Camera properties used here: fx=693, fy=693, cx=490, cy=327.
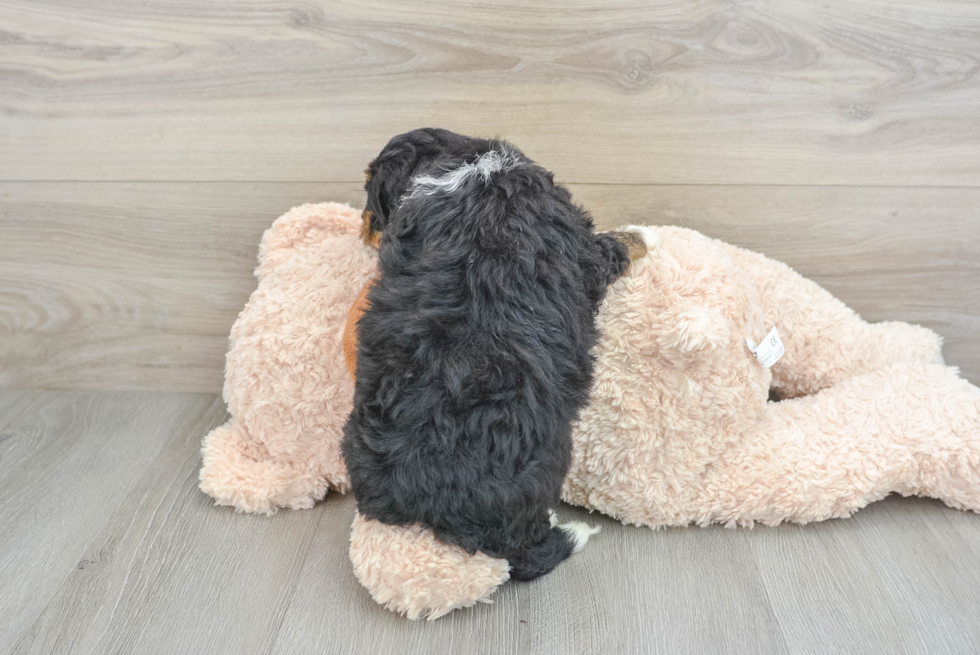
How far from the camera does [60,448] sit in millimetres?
1046

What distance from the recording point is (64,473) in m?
0.99

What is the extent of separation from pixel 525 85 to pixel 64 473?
853 millimetres

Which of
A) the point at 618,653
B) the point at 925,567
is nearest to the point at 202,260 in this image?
the point at 618,653

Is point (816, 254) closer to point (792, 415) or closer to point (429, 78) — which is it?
point (792, 415)

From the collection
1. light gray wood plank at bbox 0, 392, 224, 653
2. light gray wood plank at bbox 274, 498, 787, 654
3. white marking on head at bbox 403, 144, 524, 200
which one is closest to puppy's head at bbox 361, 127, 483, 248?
white marking on head at bbox 403, 144, 524, 200

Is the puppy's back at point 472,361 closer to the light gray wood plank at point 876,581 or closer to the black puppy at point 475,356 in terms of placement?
the black puppy at point 475,356

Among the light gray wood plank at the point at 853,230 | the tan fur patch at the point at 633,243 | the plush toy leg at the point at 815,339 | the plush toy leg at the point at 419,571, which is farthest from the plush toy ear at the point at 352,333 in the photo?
the plush toy leg at the point at 815,339

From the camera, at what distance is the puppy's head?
749 mm

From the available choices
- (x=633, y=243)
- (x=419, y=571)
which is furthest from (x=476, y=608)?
(x=633, y=243)

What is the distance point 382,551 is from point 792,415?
530 mm

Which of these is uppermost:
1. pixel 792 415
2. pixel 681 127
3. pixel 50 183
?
pixel 681 127

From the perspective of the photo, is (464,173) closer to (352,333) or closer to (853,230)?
(352,333)

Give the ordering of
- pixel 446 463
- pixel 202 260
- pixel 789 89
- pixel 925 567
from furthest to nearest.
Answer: pixel 202 260
pixel 789 89
pixel 925 567
pixel 446 463

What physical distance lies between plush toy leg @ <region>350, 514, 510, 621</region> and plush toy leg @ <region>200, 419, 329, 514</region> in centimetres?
20
